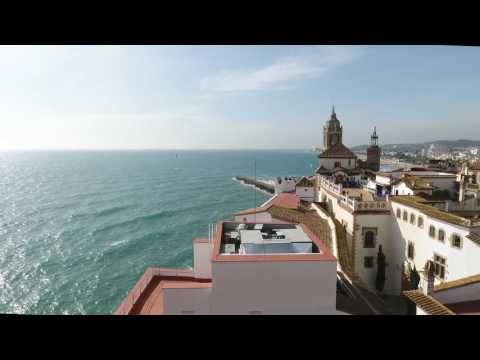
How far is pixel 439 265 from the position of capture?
32.2ft

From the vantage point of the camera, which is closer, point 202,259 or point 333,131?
point 202,259

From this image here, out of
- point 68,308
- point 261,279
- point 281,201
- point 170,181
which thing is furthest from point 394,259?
point 170,181

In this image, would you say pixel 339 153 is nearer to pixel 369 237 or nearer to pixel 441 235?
pixel 369 237

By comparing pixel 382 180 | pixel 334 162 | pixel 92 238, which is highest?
pixel 334 162

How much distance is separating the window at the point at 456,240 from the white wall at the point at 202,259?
727cm

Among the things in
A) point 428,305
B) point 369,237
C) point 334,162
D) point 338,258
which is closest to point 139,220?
point 334,162

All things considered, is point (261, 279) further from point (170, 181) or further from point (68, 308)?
point (170, 181)

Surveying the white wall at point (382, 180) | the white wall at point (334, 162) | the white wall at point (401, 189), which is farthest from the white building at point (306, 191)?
the white wall at point (401, 189)

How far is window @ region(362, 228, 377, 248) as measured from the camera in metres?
12.2

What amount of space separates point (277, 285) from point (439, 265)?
7297mm

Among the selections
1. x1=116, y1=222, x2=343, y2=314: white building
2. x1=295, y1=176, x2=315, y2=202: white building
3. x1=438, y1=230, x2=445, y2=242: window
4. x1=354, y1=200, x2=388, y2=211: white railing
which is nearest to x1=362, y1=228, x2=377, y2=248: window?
x1=354, y1=200, x2=388, y2=211: white railing

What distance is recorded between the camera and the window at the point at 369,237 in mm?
12188

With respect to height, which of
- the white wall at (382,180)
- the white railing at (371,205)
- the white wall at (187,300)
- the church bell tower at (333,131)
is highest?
the church bell tower at (333,131)

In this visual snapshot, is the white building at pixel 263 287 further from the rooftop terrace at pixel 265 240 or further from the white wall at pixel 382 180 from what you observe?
the white wall at pixel 382 180
